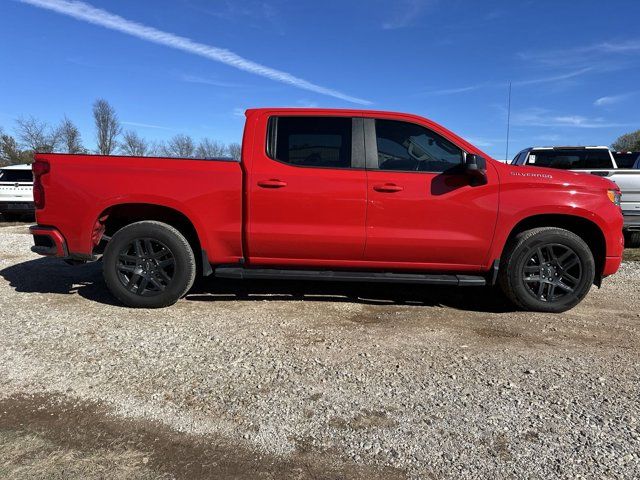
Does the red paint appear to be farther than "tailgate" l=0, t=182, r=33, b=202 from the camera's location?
No

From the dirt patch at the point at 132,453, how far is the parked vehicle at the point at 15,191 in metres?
13.4

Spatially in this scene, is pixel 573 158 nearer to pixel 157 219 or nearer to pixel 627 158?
pixel 627 158

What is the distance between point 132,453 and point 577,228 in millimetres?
4554

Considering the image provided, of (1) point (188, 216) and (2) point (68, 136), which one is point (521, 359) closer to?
(1) point (188, 216)

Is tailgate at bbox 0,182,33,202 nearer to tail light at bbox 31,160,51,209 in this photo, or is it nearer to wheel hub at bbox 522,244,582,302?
tail light at bbox 31,160,51,209

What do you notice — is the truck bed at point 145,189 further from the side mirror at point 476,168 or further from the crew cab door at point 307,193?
the side mirror at point 476,168

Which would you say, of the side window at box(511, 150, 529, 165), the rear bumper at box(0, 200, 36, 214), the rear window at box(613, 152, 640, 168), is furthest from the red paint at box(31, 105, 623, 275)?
the rear window at box(613, 152, 640, 168)

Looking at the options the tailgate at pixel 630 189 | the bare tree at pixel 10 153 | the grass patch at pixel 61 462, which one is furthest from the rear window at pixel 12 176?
the bare tree at pixel 10 153

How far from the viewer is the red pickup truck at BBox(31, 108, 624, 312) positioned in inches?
177

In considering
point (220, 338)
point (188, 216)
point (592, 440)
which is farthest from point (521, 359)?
point (188, 216)

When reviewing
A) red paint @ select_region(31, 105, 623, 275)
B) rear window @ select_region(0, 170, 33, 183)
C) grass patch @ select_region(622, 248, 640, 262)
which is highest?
rear window @ select_region(0, 170, 33, 183)

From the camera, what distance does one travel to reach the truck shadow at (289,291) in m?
5.13

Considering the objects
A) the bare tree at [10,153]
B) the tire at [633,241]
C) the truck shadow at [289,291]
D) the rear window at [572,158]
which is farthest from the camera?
the bare tree at [10,153]

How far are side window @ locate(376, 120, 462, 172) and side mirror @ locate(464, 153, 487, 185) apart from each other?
17 cm
